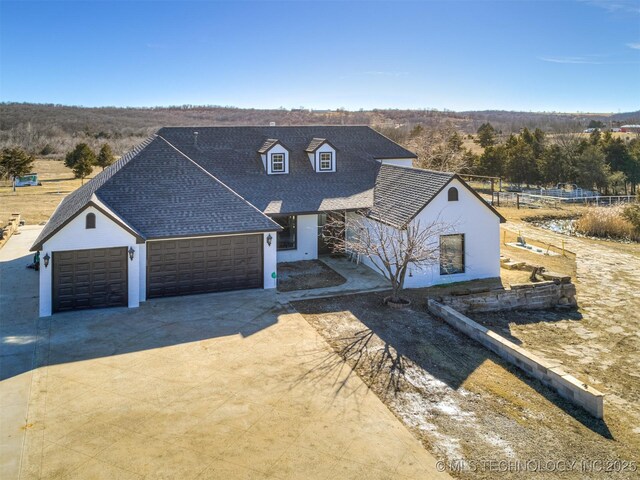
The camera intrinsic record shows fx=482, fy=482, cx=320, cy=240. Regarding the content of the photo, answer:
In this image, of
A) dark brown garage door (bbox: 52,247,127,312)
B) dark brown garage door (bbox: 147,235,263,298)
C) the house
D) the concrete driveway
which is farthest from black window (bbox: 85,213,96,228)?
the concrete driveway

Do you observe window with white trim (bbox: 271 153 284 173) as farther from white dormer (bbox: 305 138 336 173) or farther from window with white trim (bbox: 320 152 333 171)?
window with white trim (bbox: 320 152 333 171)

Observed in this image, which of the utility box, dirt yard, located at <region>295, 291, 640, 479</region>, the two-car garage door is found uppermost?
the utility box

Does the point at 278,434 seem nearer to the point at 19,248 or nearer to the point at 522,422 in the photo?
the point at 522,422

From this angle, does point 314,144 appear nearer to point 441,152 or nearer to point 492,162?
point 441,152

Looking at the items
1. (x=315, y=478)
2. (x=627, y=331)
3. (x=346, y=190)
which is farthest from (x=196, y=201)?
(x=627, y=331)

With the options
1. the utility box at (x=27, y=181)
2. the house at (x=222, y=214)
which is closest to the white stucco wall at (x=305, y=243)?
the house at (x=222, y=214)

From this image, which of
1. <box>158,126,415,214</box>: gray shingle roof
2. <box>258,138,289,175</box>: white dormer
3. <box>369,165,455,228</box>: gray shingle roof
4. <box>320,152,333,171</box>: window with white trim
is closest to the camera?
<box>369,165,455,228</box>: gray shingle roof
